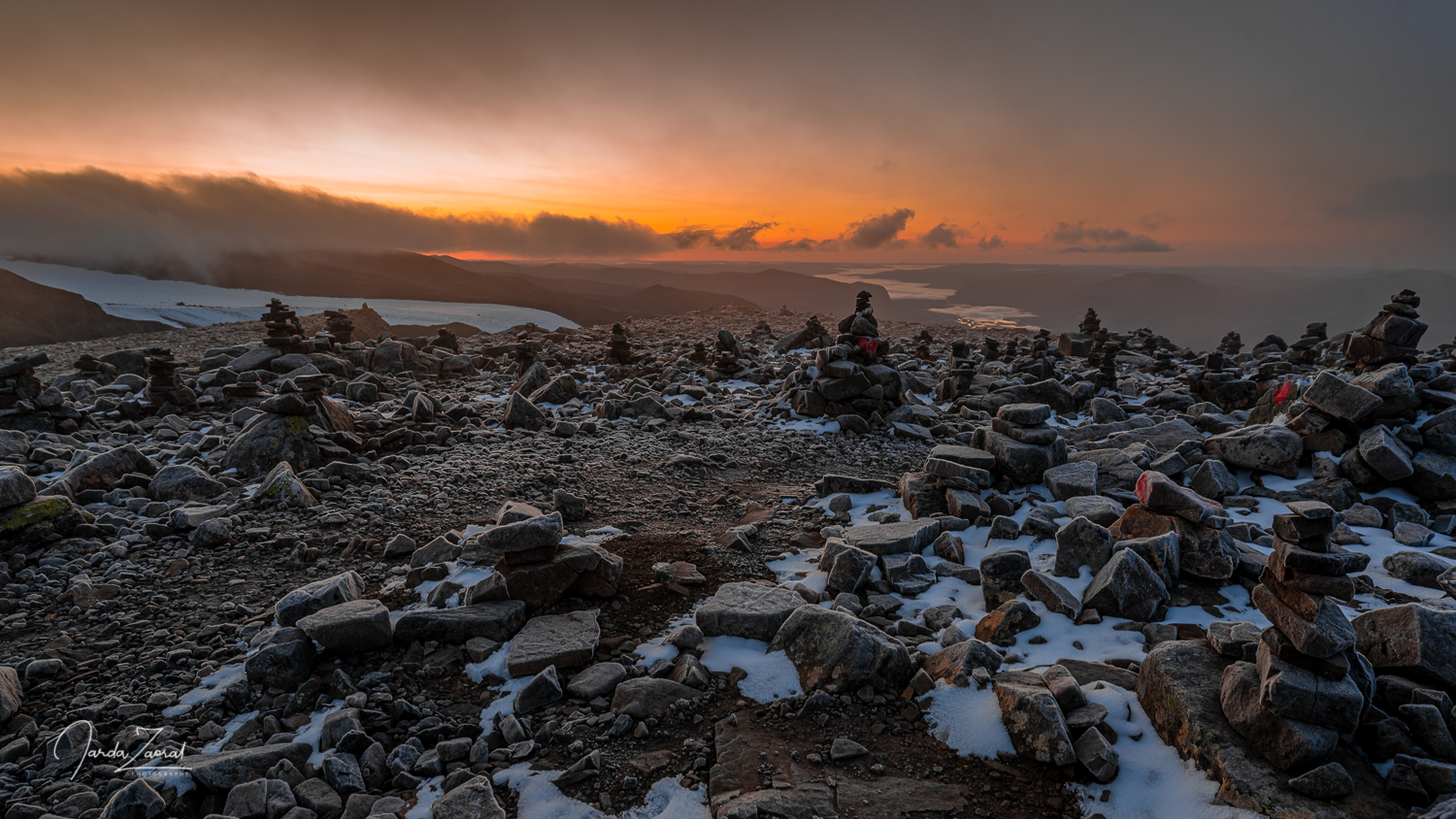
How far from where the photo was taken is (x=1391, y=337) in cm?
1036

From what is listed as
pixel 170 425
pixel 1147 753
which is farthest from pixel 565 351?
pixel 1147 753

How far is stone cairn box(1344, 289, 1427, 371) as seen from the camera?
10.3 metres

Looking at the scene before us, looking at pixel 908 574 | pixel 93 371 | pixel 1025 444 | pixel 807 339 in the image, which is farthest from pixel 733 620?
pixel 807 339

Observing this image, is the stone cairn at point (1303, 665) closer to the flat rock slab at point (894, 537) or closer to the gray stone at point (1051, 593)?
the gray stone at point (1051, 593)

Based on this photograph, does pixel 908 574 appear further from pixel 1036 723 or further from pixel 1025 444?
pixel 1025 444

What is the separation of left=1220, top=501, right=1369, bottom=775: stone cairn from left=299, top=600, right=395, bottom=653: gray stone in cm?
673

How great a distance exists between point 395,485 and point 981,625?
8.98 metres

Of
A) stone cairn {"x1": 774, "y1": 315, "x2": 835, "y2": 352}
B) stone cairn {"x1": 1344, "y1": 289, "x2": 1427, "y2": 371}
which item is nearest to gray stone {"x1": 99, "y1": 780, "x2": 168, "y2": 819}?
stone cairn {"x1": 1344, "y1": 289, "x2": 1427, "y2": 371}

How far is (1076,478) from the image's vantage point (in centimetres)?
843

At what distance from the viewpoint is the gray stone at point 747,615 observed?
558 centimetres

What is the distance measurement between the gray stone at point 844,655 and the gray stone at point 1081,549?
2439 millimetres

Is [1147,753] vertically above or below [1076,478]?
below

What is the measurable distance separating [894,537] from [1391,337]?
34.9ft

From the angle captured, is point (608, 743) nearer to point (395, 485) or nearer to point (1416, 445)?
point (395, 485)
